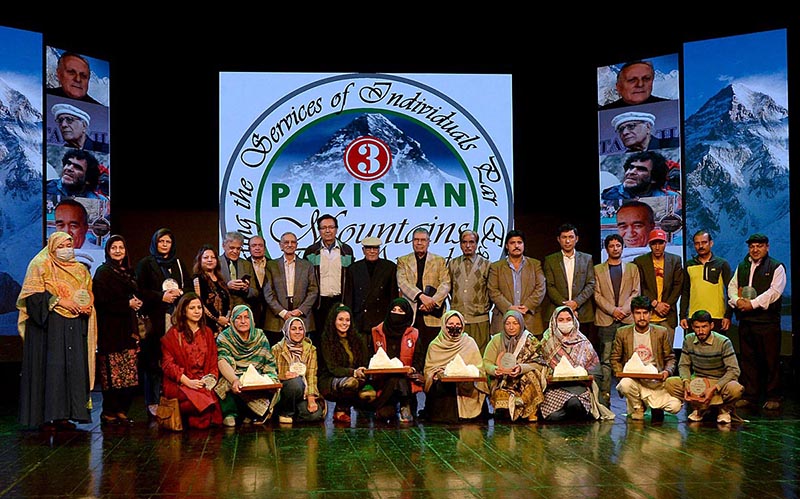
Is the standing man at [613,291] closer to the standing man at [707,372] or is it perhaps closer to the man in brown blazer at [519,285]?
the man in brown blazer at [519,285]

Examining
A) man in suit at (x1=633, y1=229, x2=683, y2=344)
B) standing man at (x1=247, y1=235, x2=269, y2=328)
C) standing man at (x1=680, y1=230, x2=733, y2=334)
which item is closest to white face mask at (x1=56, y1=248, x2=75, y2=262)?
standing man at (x1=247, y1=235, x2=269, y2=328)

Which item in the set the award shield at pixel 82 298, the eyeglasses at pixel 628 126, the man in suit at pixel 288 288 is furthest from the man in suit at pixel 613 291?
the award shield at pixel 82 298

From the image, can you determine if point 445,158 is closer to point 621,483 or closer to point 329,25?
point 329,25

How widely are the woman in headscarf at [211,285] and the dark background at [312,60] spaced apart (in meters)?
2.26

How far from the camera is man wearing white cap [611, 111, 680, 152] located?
8578mm

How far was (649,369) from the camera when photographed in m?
6.23

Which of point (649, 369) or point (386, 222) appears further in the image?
point (386, 222)

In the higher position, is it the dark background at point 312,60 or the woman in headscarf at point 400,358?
the dark background at point 312,60

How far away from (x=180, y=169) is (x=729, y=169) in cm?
486

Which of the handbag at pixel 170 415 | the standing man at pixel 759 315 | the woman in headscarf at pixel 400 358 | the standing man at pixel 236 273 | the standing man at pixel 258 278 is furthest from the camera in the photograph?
the standing man at pixel 258 278

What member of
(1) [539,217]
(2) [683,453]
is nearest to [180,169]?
(1) [539,217]

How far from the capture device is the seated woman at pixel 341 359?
6375 millimetres

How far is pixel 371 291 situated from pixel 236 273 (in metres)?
1.02

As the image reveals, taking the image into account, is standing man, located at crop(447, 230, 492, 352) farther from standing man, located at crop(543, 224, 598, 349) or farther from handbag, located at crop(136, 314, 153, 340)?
handbag, located at crop(136, 314, 153, 340)
